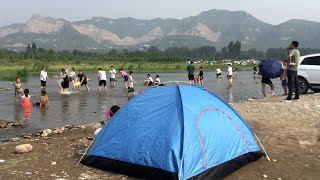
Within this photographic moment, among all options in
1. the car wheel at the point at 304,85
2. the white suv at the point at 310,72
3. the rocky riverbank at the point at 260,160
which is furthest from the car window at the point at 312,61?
the rocky riverbank at the point at 260,160

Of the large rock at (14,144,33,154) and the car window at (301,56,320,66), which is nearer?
the large rock at (14,144,33,154)

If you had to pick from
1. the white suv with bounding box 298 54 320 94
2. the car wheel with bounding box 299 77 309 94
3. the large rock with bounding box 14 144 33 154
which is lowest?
the large rock with bounding box 14 144 33 154

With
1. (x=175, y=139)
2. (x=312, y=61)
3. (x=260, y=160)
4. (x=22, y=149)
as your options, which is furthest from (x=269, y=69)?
(x=22, y=149)

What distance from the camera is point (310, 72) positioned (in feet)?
63.3

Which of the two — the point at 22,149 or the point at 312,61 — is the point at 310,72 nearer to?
the point at 312,61

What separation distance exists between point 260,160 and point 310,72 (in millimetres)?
11871

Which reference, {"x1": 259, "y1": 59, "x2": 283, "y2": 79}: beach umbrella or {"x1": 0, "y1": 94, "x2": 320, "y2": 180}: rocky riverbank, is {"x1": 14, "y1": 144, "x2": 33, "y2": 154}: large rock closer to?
{"x1": 0, "y1": 94, "x2": 320, "y2": 180}: rocky riverbank

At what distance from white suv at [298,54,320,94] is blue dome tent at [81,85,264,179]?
11.6 m

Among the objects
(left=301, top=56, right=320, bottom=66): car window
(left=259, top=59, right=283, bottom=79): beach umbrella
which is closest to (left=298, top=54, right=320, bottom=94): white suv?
(left=301, top=56, right=320, bottom=66): car window

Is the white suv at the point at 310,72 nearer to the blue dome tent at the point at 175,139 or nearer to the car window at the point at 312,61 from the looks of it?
the car window at the point at 312,61

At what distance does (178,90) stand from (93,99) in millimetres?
16384

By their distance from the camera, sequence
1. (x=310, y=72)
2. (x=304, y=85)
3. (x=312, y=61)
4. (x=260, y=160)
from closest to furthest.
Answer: (x=260, y=160)
(x=310, y=72)
(x=312, y=61)
(x=304, y=85)

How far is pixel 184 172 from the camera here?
24.0 ft

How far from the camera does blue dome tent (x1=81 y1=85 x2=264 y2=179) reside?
7.57 metres
